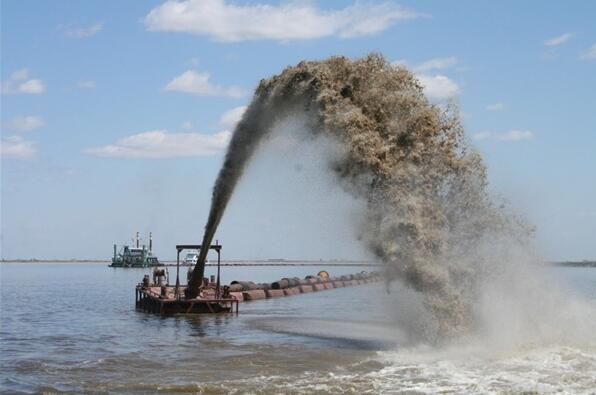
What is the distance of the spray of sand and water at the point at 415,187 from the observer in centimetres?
1884

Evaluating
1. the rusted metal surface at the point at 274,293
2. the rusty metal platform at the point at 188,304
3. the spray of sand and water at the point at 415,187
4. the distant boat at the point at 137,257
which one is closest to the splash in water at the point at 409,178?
A: the spray of sand and water at the point at 415,187

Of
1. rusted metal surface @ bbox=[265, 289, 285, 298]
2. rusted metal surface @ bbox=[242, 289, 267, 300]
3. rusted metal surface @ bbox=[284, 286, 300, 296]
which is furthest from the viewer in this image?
rusted metal surface @ bbox=[284, 286, 300, 296]

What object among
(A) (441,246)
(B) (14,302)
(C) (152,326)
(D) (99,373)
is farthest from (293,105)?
(B) (14,302)

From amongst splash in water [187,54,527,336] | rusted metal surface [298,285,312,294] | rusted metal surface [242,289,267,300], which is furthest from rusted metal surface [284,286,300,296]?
splash in water [187,54,527,336]

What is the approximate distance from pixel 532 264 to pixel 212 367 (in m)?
9.58

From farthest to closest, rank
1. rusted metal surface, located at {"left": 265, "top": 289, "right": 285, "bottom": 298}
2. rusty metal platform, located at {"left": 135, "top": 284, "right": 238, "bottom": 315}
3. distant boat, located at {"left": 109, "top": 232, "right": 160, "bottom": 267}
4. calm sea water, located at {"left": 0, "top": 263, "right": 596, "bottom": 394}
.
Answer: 1. distant boat, located at {"left": 109, "top": 232, "right": 160, "bottom": 267}
2. rusted metal surface, located at {"left": 265, "top": 289, "right": 285, "bottom": 298}
3. rusty metal platform, located at {"left": 135, "top": 284, "right": 238, "bottom": 315}
4. calm sea water, located at {"left": 0, "top": 263, "right": 596, "bottom": 394}

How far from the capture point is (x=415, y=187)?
19.4 metres

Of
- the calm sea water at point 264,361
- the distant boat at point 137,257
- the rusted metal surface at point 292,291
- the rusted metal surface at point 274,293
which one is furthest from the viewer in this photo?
the distant boat at point 137,257

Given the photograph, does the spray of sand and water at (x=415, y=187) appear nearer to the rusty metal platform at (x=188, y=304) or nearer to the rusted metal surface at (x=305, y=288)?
the rusty metal platform at (x=188, y=304)

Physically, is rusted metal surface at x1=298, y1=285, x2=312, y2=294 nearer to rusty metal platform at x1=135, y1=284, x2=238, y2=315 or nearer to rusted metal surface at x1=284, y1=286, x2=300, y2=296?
rusted metal surface at x1=284, y1=286, x2=300, y2=296

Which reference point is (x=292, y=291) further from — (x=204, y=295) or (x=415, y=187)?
(x=415, y=187)

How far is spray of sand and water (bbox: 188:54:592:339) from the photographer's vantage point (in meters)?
18.8

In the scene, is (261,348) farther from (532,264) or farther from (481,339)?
(532,264)

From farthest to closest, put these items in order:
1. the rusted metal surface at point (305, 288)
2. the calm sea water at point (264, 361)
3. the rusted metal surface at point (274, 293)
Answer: the rusted metal surface at point (305, 288), the rusted metal surface at point (274, 293), the calm sea water at point (264, 361)
